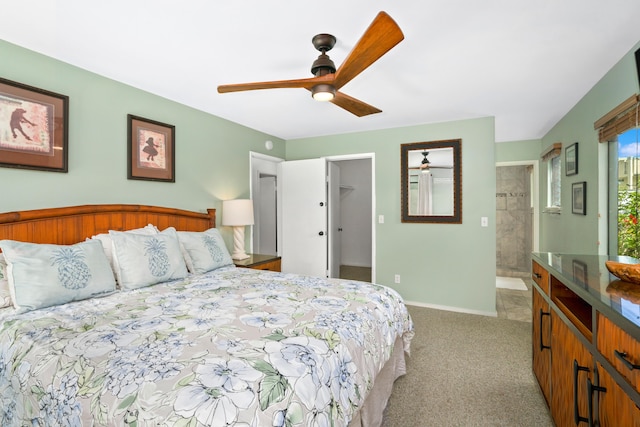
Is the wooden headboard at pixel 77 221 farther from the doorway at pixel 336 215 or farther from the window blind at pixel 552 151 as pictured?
the window blind at pixel 552 151

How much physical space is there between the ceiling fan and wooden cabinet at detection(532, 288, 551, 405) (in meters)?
1.78

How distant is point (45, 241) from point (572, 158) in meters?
5.03

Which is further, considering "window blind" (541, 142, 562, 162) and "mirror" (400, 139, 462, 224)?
"window blind" (541, 142, 562, 162)

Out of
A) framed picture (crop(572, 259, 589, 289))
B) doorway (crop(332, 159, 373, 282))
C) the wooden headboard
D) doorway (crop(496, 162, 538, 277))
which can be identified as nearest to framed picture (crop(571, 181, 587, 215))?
framed picture (crop(572, 259, 589, 289))

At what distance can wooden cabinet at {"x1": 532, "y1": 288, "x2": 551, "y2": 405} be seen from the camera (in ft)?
6.13

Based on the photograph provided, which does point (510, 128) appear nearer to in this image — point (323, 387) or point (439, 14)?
point (439, 14)

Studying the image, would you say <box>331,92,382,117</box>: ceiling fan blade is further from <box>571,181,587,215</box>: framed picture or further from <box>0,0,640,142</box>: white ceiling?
<box>571,181,587,215</box>: framed picture

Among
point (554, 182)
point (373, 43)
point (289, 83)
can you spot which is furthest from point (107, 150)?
point (554, 182)

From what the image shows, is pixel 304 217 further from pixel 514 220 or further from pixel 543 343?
pixel 514 220

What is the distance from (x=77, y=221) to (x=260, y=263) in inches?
67.0

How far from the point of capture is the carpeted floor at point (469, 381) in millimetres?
1953

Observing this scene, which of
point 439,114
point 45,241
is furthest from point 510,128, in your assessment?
point 45,241

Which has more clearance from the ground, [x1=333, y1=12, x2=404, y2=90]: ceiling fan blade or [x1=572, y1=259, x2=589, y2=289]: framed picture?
[x1=333, y1=12, x2=404, y2=90]: ceiling fan blade

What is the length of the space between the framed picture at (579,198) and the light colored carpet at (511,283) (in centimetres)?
196
